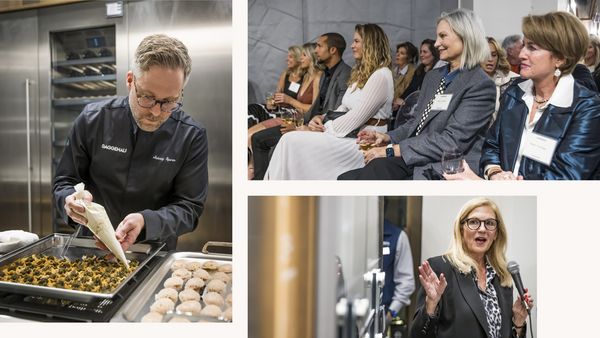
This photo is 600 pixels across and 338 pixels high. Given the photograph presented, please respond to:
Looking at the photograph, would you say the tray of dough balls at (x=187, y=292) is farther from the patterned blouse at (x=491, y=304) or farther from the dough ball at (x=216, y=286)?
the patterned blouse at (x=491, y=304)

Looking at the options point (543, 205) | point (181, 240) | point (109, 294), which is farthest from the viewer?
point (181, 240)

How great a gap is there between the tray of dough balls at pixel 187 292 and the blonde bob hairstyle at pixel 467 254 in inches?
36.1

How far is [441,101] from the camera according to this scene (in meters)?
1.88

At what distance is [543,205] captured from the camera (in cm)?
192

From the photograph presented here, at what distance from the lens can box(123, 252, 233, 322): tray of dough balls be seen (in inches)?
75.9

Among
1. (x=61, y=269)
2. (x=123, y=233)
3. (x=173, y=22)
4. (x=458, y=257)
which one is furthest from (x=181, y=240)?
(x=458, y=257)

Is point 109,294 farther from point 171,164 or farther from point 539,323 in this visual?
point 539,323

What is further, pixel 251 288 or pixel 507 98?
pixel 251 288

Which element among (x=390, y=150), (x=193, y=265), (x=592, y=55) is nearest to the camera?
(x=592, y=55)

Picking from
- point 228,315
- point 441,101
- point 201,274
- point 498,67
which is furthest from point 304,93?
point 228,315

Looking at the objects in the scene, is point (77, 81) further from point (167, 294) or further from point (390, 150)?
point (390, 150)

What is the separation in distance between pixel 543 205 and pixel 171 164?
1.51 m

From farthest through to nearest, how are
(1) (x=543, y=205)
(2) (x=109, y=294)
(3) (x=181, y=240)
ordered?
(3) (x=181, y=240) < (1) (x=543, y=205) < (2) (x=109, y=294)

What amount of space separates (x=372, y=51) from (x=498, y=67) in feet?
1.58
